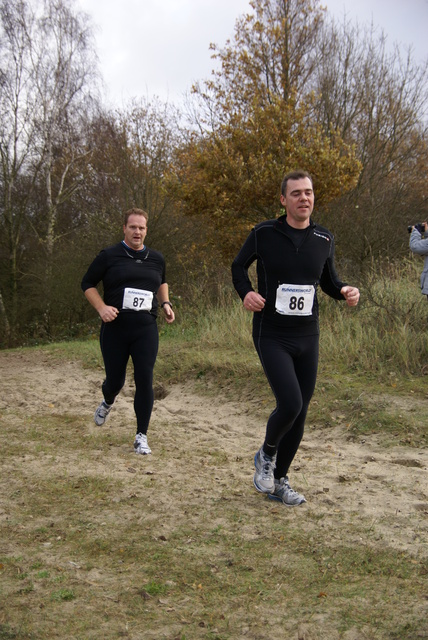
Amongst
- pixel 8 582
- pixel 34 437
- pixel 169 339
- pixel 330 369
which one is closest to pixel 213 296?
pixel 169 339

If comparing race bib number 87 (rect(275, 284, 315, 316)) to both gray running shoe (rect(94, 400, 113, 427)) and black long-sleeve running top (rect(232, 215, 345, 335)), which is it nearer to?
black long-sleeve running top (rect(232, 215, 345, 335))

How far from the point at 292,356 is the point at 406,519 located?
127 cm

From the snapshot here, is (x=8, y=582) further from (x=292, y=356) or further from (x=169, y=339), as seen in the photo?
(x=169, y=339)

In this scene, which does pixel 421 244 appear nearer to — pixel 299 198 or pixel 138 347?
pixel 138 347

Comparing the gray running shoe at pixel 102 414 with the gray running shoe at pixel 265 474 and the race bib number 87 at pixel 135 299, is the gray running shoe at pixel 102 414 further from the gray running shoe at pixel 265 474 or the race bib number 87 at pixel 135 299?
the gray running shoe at pixel 265 474

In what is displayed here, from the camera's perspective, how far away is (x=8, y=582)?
3.44m

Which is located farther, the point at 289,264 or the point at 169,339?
the point at 169,339

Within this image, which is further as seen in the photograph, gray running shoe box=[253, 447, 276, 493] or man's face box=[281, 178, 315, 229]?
gray running shoe box=[253, 447, 276, 493]

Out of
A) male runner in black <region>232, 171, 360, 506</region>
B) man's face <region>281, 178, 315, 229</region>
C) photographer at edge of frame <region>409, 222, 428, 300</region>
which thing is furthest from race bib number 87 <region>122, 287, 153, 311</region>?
photographer at edge of frame <region>409, 222, 428, 300</region>

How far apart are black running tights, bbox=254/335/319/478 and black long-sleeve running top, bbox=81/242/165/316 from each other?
1.92 m

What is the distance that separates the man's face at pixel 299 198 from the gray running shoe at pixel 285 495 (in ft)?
6.03

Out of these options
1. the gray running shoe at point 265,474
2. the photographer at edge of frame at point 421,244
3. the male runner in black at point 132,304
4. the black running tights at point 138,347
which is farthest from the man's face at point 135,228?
the photographer at edge of frame at point 421,244

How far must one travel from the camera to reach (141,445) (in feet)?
20.2

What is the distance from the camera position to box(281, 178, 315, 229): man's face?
4.38m
